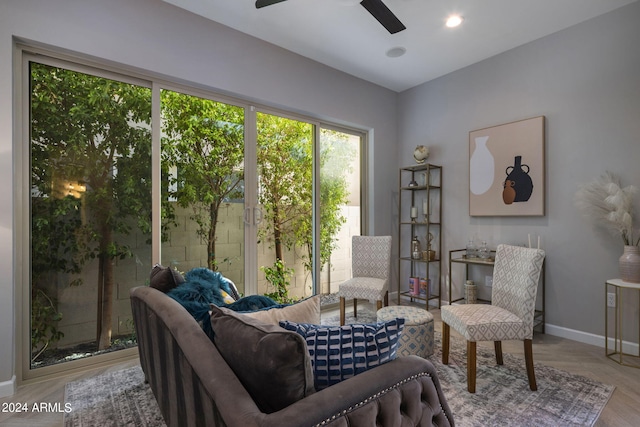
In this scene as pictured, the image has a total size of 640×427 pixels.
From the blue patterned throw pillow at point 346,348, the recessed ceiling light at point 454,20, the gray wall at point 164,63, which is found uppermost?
the recessed ceiling light at point 454,20

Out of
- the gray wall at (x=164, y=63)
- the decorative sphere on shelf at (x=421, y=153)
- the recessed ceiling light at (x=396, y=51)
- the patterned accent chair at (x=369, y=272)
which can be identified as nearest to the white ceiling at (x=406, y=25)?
the recessed ceiling light at (x=396, y=51)

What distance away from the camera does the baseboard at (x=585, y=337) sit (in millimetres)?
2678

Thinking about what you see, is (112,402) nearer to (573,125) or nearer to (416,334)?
(416,334)

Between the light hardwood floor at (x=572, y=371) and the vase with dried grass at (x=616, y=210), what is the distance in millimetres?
681

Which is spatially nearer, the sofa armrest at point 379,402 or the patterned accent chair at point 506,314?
the sofa armrest at point 379,402

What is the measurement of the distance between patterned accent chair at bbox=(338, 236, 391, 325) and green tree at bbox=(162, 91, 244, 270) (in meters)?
1.34

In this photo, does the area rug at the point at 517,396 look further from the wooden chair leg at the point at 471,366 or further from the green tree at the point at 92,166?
the green tree at the point at 92,166

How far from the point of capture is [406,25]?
9.66ft

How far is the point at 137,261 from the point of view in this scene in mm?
2686

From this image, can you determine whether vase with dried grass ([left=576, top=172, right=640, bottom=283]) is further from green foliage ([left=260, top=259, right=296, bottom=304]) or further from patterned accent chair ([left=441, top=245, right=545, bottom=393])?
green foliage ([left=260, top=259, right=296, bottom=304])

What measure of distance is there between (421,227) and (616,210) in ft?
6.37

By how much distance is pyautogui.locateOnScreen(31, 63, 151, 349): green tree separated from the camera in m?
2.33

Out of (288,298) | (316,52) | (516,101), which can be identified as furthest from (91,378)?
(516,101)

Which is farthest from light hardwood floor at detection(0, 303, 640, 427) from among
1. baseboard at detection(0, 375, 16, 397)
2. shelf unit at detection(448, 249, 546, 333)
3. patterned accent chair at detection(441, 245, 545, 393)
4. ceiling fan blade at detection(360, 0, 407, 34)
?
ceiling fan blade at detection(360, 0, 407, 34)
